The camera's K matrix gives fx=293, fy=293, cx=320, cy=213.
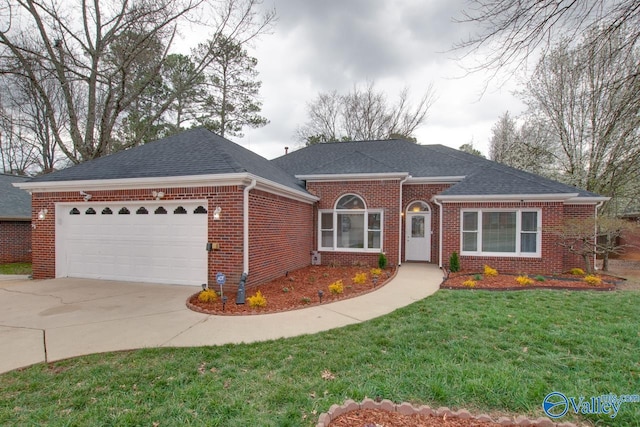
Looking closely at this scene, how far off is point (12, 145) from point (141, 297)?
84.5 ft

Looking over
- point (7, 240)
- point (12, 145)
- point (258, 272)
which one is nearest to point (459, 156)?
point (258, 272)

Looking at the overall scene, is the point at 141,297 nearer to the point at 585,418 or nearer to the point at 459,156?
the point at 585,418

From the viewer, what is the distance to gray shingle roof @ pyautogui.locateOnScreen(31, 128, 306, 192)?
23.8 feet

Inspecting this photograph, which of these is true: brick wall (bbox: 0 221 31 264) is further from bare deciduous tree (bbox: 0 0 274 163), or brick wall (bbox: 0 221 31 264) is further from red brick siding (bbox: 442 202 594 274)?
red brick siding (bbox: 442 202 594 274)

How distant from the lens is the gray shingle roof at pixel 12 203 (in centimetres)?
1246

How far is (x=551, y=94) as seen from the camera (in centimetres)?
1502

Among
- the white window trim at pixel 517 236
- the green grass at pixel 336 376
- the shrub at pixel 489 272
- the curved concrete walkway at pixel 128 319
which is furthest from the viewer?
the white window trim at pixel 517 236

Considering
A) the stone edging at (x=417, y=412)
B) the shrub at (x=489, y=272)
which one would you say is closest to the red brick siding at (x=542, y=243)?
the shrub at (x=489, y=272)

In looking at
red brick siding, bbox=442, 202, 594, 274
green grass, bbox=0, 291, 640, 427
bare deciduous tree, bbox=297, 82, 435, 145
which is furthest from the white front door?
bare deciduous tree, bbox=297, 82, 435, 145

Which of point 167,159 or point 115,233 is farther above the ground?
point 167,159

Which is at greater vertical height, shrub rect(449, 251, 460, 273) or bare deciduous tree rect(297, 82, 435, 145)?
bare deciduous tree rect(297, 82, 435, 145)

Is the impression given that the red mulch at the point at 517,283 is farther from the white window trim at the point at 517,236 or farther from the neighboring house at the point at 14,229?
the neighboring house at the point at 14,229

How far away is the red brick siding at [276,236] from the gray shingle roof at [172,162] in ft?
2.79

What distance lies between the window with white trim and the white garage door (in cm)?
504
